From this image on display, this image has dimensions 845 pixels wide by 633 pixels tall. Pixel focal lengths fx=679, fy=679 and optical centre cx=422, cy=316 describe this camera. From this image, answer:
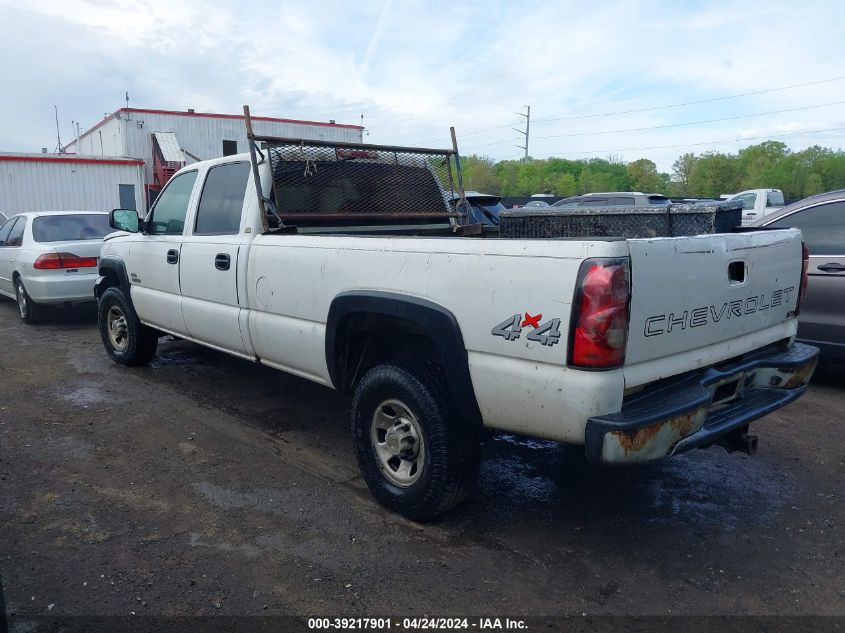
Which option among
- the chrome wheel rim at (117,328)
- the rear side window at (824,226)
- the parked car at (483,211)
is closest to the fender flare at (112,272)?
the chrome wheel rim at (117,328)

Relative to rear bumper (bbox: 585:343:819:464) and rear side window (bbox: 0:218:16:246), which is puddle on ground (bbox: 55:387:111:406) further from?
rear side window (bbox: 0:218:16:246)

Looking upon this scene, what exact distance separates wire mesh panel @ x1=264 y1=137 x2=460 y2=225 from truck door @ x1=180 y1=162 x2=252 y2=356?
0.33 m

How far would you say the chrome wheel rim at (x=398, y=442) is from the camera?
Answer: 3.45 meters

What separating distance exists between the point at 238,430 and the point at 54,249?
530 cm

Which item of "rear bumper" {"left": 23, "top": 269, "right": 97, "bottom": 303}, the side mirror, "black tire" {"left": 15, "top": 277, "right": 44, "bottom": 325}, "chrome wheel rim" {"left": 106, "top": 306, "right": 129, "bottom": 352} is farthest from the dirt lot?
"black tire" {"left": 15, "top": 277, "right": 44, "bottom": 325}

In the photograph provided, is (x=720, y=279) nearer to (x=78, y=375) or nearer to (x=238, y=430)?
(x=238, y=430)

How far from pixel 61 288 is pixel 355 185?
18.1ft

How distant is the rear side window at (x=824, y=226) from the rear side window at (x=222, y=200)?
432 centimetres

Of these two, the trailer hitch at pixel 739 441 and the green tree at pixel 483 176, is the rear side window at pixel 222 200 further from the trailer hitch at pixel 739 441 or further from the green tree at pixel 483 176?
the green tree at pixel 483 176

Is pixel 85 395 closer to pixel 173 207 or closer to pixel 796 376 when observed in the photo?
pixel 173 207

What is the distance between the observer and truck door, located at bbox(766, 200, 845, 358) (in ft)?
18.4

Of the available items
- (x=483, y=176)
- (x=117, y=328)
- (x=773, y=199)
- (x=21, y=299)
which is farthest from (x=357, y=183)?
(x=483, y=176)

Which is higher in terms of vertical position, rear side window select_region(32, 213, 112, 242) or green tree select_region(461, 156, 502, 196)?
green tree select_region(461, 156, 502, 196)

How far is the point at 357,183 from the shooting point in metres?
5.05
